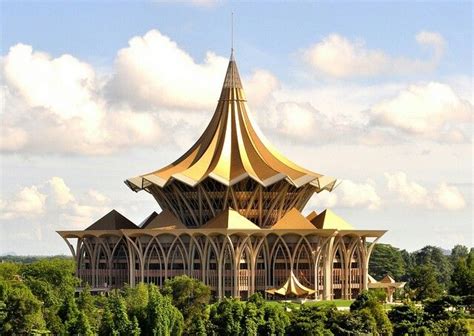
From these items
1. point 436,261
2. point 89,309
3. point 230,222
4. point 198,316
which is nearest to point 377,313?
point 198,316

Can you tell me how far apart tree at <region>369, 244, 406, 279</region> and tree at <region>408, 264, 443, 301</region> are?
32843 millimetres

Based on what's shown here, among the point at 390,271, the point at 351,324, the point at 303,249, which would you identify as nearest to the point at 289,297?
the point at 303,249

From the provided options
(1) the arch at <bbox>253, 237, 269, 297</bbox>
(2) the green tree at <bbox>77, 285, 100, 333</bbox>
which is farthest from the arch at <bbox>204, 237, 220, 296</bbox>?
(2) the green tree at <bbox>77, 285, 100, 333</bbox>

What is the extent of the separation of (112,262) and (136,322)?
106ft

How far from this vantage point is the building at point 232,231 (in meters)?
99.3

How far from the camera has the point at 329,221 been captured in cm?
10169

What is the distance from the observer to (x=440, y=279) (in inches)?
5856

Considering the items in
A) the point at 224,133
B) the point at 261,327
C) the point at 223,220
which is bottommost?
the point at 261,327

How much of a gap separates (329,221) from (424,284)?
11.1 m

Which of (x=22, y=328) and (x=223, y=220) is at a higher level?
(x=223, y=220)

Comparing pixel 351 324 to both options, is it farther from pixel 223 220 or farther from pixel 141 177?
pixel 141 177

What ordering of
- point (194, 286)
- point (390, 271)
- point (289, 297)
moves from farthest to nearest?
point (390, 271)
point (289, 297)
point (194, 286)

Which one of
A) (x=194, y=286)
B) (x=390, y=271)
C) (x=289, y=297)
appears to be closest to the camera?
(x=194, y=286)

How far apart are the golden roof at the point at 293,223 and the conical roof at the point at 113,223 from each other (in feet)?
44.0
